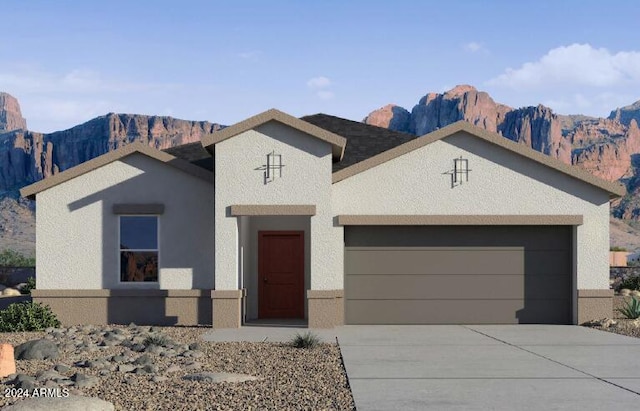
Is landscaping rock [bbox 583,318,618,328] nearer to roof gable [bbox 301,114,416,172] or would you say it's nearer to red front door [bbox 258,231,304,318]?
red front door [bbox 258,231,304,318]

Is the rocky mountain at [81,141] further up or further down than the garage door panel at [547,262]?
further up

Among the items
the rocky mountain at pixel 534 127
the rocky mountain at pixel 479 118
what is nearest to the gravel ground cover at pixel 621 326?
the rocky mountain at pixel 534 127

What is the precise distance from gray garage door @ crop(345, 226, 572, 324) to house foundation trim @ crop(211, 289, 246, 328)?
2.62 meters

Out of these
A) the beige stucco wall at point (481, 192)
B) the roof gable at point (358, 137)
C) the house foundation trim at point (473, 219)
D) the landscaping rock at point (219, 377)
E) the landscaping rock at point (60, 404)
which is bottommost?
the landscaping rock at point (219, 377)

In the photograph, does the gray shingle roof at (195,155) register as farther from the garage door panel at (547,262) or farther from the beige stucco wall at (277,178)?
the garage door panel at (547,262)

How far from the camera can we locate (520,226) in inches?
785

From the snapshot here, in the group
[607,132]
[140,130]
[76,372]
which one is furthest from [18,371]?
[607,132]

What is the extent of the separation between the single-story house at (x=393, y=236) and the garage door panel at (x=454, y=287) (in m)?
0.02

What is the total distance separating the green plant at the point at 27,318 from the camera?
60.4 feet

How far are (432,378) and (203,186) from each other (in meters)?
9.79

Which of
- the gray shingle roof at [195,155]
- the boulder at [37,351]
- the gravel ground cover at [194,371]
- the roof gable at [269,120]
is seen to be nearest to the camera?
the gravel ground cover at [194,371]

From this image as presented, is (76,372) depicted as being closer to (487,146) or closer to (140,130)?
(487,146)

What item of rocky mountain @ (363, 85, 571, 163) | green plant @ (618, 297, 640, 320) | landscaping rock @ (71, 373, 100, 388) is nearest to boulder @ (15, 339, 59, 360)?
landscaping rock @ (71, 373, 100, 388)

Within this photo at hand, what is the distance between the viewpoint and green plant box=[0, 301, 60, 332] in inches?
724
